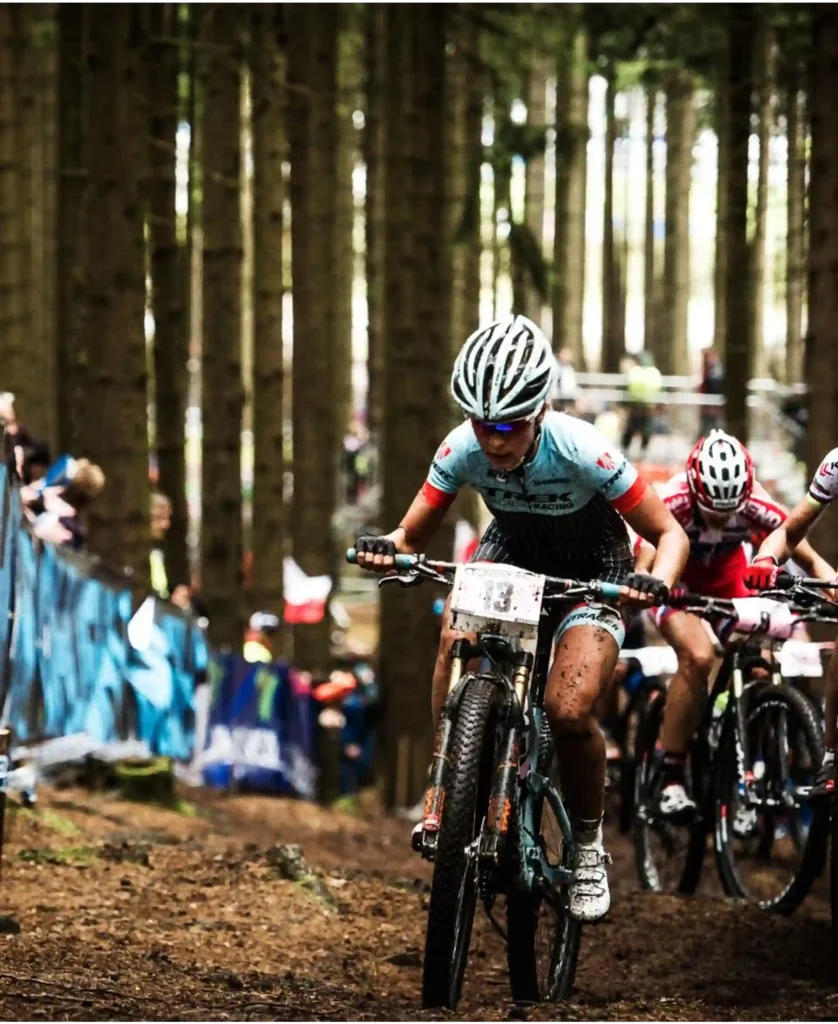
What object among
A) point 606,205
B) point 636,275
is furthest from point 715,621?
point 636,275

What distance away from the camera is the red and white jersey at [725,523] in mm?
9945

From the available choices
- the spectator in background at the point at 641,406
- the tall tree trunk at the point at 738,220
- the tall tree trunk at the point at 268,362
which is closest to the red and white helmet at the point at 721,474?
the tall tree trunk at the point at 738,220

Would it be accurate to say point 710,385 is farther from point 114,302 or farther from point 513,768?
point 513,768

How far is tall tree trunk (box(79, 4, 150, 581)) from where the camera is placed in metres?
13.4

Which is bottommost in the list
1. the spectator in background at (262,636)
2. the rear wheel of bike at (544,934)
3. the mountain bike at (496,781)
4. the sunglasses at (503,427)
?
the spectator in background at (262,636)

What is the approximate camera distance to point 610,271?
3691cm

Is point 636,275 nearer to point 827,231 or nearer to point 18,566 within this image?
point 827,231

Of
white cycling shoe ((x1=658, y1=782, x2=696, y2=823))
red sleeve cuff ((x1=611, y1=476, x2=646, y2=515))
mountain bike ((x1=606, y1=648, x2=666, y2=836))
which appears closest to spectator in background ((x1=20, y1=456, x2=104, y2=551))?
mountain bike ((x1=606, y1=648, x2=666, y2=836))

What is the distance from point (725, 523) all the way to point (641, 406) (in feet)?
62.0

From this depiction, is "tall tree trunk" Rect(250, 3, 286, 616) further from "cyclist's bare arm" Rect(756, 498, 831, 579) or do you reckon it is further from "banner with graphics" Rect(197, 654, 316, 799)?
"cyclist's bare arm" Rect(756, 498, 831, 579)

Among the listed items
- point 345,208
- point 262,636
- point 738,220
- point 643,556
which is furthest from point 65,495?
point 345,208

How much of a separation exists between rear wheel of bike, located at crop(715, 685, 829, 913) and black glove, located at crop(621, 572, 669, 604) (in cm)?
245

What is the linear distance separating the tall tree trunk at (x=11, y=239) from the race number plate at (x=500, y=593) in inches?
460

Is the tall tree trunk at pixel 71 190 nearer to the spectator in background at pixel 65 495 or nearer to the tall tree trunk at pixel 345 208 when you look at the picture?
the spectator in background at pixel 65 495
